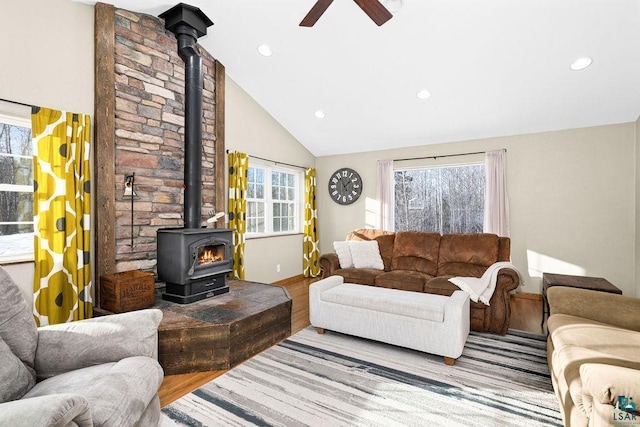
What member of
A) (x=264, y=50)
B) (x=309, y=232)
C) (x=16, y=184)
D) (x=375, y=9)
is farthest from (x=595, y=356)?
(x=309, y=232)

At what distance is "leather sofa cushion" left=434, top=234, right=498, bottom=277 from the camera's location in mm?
3637

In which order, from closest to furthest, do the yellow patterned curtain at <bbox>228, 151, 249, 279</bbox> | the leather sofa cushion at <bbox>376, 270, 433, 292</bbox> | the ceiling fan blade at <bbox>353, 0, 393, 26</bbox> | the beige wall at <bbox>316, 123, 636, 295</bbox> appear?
the ceiling fan blade at <bbox>353, 0, 393, 26</bbox> → the leather sofa cushion at <bbox>376, 270, 433, 292</bbox> → the beige wall at <bbox>316, 123, 636, 295</bbox> → the yellow patterned curtain at <bbox>228, 151, 249, 279</bbox>

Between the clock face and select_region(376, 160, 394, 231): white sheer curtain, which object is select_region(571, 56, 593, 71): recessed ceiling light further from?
the clock face

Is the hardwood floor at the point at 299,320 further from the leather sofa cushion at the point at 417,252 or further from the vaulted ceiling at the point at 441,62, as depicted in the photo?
the vaulted ceiling at the point at 441,62

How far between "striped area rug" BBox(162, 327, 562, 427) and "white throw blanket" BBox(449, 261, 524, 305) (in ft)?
1.52

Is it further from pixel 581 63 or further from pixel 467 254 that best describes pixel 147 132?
pixel 581 63

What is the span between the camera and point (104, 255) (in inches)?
118

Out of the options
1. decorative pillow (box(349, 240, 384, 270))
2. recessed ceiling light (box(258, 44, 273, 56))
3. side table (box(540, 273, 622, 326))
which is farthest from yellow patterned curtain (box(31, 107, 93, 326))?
side table (box(540, 273, 622, 326))

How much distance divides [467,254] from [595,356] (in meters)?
2.26

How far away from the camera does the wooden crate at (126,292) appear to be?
2703 millimetres

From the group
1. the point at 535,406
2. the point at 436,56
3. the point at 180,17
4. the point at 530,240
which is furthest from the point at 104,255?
the point at 530,240

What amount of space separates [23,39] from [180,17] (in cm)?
133

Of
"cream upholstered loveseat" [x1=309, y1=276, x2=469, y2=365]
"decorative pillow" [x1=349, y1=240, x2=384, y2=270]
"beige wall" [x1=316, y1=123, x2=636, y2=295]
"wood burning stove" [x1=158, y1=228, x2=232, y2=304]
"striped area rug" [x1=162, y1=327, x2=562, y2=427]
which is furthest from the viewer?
"decorative pillow" [x1=349, y1=240, x2=384, y2=270]

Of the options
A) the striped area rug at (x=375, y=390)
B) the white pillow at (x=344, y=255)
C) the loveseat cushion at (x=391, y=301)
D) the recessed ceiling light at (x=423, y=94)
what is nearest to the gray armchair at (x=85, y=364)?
the striped area rug at (x=375, y=390)
